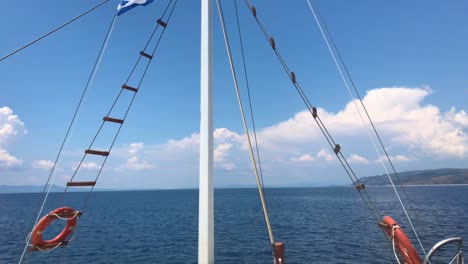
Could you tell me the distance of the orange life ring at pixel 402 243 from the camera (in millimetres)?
6722

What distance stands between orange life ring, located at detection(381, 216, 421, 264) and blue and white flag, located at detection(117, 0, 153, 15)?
9.40 metres

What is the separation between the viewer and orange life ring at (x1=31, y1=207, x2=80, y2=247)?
28.9ft

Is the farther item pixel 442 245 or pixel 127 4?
pixel 127 4

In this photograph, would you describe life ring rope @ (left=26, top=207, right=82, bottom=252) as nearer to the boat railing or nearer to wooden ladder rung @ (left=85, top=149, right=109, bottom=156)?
wooden ladder rung @ (left=85, top=149, right=109, bottom=156)

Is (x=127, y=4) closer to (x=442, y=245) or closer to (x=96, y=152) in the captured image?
(x=96, y=152)

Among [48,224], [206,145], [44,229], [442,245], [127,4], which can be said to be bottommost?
[442,245]

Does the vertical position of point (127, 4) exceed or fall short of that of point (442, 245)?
it exceeds it

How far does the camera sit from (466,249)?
113ft

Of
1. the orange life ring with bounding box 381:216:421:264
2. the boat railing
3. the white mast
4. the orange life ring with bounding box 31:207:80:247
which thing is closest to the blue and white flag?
the white mast

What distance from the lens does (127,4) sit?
1052cm

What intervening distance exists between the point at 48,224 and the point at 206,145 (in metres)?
5.97

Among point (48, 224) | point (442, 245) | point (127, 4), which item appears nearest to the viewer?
point (442, 245)

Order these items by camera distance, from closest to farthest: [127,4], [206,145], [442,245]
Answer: [206,145] < [442,245] < [127,4]

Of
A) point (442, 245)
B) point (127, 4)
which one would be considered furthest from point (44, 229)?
point (442, 245)
